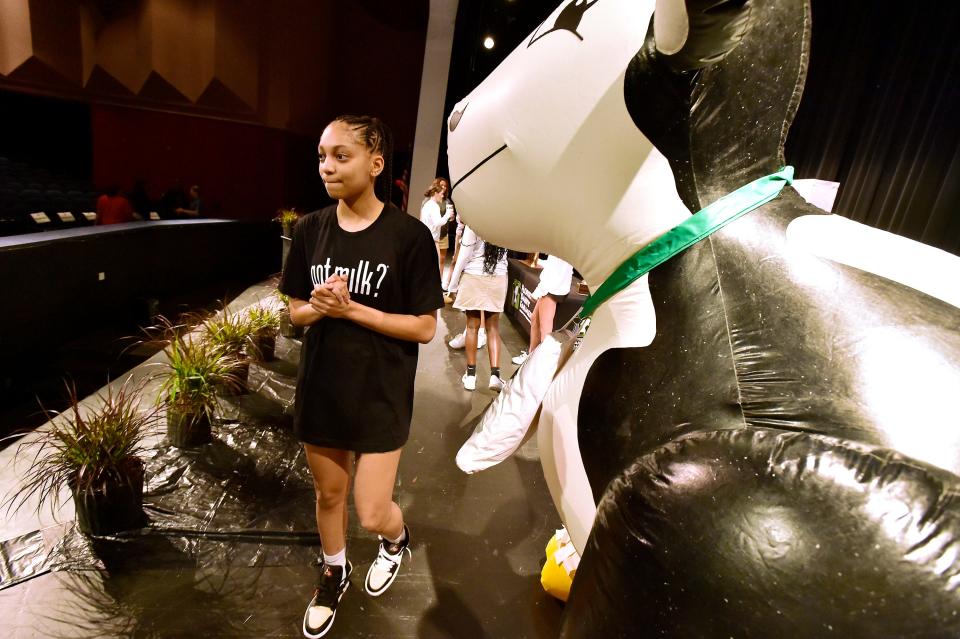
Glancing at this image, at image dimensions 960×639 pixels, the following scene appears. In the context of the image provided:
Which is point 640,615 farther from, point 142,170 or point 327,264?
point 142,170

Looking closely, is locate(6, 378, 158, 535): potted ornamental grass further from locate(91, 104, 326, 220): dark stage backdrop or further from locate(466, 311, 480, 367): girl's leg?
locate(91, 104, 326, 220): dark stage backdrop

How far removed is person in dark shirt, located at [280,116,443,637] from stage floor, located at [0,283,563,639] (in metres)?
0.49

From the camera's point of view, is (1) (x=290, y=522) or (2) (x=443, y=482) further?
(2) (x=443, y=482)

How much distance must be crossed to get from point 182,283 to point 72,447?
3504 mm

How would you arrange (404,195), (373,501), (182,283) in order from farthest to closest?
1. (404,195)
2. (182,283)
3. (373,501)

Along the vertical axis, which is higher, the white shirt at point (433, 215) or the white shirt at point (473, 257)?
the white shirt at point (433, 215)

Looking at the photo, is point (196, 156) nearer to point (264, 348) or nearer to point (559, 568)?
point (264, 348)

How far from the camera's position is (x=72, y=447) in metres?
1.58

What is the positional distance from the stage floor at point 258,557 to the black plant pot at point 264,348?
734 mm

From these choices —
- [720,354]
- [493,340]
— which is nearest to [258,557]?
[720,354]

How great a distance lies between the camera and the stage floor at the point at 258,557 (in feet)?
4.66

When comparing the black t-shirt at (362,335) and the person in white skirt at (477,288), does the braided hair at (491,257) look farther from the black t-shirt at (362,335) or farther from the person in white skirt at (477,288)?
the black t-shirt at (362,335)

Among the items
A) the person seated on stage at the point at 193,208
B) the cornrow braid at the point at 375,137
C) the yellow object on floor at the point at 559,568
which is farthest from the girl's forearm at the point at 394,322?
the person seated on stage at the point at 193,208

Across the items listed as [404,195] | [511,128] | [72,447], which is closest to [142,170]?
[404,195]
